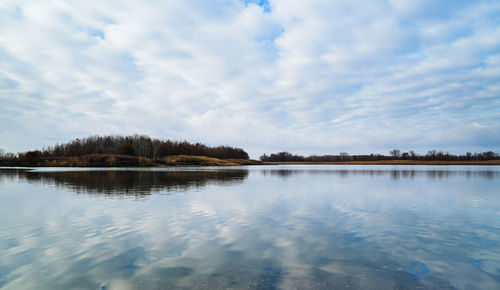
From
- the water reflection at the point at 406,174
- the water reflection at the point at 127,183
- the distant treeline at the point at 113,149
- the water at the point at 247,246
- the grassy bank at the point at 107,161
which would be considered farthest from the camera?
the distant treeline at the point at 113,149

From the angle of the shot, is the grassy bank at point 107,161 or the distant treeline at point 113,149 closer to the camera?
the grassy bank at point 107,161

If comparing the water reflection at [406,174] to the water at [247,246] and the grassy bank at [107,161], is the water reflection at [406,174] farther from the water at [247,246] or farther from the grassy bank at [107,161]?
the grassy bank at [107,161]

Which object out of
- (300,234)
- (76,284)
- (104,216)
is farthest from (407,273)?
(104,216)

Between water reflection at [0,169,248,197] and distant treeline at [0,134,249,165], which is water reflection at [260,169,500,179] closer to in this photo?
water reflection at [0,169,248,197]

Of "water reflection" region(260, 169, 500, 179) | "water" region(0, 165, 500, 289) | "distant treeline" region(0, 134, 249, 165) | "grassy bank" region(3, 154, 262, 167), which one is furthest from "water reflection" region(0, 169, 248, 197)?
"distant treeline" region(0, 134, 249, 165)

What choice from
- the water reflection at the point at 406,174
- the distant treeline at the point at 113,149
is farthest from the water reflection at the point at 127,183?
the distant treeline at the point at 113,149

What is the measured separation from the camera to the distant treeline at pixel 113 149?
380 feet

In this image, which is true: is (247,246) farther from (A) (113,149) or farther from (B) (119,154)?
(A) (113,149)

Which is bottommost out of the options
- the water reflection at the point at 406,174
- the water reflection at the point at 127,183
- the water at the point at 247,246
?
the water reflection at the point at 406,174

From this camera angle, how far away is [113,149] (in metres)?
131

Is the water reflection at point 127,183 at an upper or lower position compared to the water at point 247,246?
upper

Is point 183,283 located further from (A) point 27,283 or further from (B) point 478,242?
(B) point 478,242

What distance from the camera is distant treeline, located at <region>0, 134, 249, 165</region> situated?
11569cm

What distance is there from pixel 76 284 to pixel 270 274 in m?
3.71
